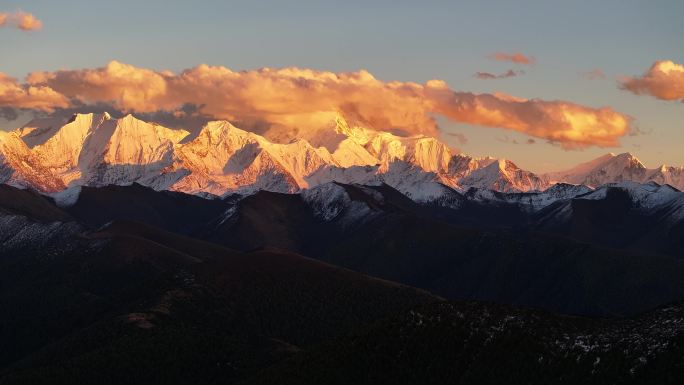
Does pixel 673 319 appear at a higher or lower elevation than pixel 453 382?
higher

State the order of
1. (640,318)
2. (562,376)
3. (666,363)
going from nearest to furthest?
(666,363), (562,376), (640,318)

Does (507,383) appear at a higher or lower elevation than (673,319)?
lower

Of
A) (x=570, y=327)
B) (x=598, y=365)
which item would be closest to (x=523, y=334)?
(x=570, y=327)

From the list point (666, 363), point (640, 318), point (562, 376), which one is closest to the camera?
point (666, 363)

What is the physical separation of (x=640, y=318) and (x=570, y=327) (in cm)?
1194

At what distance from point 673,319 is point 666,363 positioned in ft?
54.7

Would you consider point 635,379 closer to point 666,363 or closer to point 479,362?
point 666,363

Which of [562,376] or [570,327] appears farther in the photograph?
[570,327]

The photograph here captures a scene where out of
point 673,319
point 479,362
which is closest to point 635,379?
point 673,319

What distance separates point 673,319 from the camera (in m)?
183

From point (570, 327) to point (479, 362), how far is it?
56.0 feet

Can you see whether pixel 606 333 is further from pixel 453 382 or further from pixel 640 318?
pixel 453 382

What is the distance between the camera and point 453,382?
19712 cm

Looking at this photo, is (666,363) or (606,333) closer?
(666,363)
